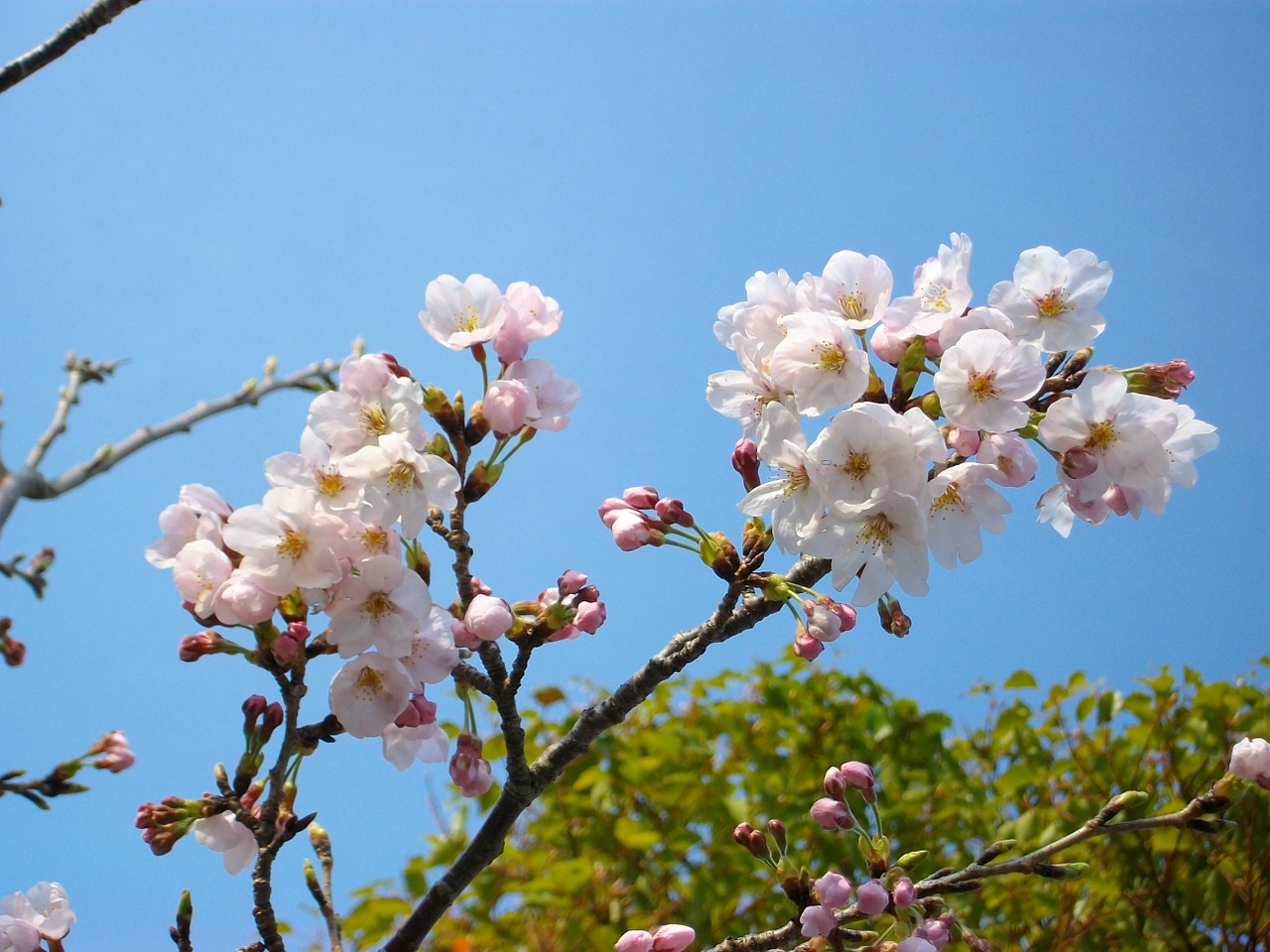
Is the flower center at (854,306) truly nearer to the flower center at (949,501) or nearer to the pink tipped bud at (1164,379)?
the flower center at (949,501)

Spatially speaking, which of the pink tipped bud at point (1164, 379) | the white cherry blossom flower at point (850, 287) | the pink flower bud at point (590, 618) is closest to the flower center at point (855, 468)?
the white cherry blossom flower at point (850, 287)

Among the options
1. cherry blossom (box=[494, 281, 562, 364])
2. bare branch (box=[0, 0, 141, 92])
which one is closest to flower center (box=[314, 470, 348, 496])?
cherry blossom (box=[494, 281, 562, 364])

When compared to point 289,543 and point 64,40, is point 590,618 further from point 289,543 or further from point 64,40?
point 64,40

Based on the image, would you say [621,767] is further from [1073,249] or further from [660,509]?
[1073,249]

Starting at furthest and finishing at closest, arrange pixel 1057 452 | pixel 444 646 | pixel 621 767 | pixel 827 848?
pixel 621 767 < pixel 827 848 < pixel 1057 452 < pixel 444 646

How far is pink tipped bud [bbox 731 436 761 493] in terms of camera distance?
173cm

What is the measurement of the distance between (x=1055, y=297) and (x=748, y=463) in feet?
2.07

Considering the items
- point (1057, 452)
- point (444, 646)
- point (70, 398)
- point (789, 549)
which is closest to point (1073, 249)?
point (1057, 452)

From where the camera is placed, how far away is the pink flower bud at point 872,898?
1.53 metres

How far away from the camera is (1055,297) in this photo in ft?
5.75

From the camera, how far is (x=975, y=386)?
5.06ft

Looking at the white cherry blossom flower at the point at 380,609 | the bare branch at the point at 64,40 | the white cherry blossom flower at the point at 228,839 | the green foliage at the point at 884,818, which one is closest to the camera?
the white cherry blossom flower at the point at 380,609

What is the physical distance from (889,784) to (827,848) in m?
0.36

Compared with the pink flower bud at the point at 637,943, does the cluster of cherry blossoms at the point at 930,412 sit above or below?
above
